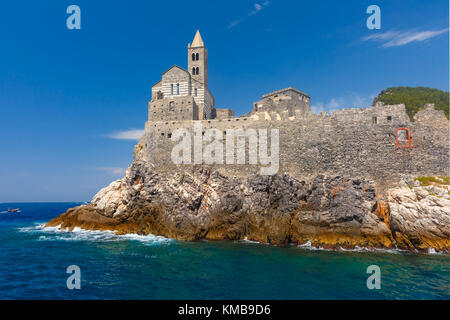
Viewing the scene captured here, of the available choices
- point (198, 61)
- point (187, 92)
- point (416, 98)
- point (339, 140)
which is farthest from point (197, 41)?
point (416, 98)

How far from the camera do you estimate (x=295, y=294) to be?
488 inches

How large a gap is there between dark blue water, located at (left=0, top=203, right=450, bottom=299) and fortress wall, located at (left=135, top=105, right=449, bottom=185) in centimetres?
801

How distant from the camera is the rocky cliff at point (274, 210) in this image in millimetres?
19984

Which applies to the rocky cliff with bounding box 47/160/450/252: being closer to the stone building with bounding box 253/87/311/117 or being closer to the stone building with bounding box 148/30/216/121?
the stone building with bounding box 148/30/216/121

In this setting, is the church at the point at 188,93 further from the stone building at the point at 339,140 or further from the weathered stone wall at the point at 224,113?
the stone building at the point at 339,140

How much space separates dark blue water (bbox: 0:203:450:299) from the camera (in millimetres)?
12625

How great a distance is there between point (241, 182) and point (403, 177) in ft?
48.8

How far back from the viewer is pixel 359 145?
966 inches

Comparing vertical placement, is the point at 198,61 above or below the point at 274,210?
above

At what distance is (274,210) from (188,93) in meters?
20.2

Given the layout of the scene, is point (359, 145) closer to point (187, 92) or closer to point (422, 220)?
point (422, 220)

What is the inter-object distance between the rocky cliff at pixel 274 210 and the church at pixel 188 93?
7.29m

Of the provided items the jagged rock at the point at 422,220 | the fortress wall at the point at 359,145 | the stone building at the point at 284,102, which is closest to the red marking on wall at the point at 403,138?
the fortress wall at the point at 359,145
